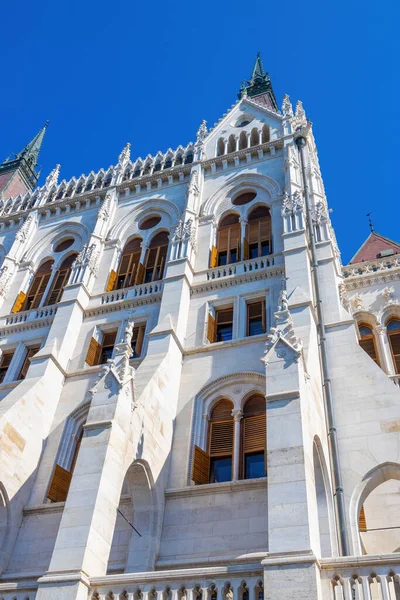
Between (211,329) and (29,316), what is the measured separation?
932 cm

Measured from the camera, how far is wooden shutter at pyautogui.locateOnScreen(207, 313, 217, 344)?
21.3 metres

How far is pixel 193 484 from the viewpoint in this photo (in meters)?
16.9

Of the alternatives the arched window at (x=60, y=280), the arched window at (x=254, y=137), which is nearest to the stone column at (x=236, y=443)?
the arched window at (x=60, y=280)

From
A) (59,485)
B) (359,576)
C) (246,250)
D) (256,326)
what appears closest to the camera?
(359,576)

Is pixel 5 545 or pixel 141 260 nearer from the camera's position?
pixel 5 545

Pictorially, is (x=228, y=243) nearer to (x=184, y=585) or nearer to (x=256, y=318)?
(x=256, y=318)

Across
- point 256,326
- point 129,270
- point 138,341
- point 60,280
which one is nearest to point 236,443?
point 256,326

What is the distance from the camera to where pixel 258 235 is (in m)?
25.1

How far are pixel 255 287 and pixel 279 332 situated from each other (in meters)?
7.32

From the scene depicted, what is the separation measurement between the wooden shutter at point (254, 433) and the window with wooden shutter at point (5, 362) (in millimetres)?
11681

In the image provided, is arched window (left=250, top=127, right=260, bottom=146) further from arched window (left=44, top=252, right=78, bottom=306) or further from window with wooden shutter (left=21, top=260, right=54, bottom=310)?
window with wooden shutter (left=21, top=260, right=54, bottom=310)

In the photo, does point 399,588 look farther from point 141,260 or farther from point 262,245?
point 141,260

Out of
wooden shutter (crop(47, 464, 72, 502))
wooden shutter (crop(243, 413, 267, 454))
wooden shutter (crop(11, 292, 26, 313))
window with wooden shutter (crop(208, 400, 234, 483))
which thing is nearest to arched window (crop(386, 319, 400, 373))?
wooden shutter (crop(243, 413, 267, 454))

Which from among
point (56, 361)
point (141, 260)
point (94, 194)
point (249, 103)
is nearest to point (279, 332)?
point (56, 361)
